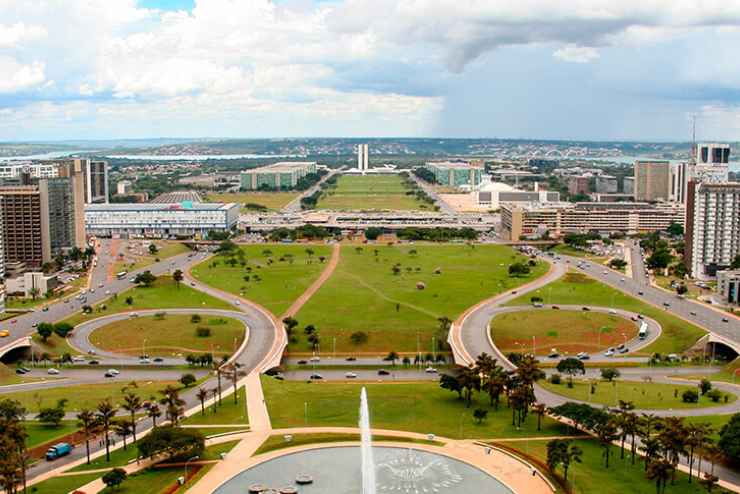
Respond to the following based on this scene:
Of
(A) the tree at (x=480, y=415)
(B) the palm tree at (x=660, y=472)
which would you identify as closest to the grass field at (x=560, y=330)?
(A) the tree at (x=480, y=415)

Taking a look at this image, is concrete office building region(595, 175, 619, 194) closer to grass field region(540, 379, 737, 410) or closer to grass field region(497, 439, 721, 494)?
grass field region(540, 379, 737, 410)

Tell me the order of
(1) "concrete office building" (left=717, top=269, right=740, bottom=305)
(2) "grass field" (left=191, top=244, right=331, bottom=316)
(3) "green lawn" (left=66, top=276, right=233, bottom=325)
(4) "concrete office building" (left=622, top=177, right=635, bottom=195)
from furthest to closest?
(4) "concrete office building" (left=622, top=177, right=635, bottom=195) → (2) "grass field" (left=191, top=244, right=331, bottom=316) → (1) "concrete office building" (left=717, top=269, right=740, bottom=305) → (3) "green lawn" (left=66, top=276, right=233, bottom=325)

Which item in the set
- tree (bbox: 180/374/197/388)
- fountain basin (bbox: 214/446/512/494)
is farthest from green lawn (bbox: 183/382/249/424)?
fountain basin (bbox: 214/446/512/494)

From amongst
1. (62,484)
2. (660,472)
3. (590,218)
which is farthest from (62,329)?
(590,218)

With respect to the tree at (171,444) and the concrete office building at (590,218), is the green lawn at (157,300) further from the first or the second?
the concrete office building at (590,218)

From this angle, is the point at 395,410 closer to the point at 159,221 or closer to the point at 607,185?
the point at 159,221

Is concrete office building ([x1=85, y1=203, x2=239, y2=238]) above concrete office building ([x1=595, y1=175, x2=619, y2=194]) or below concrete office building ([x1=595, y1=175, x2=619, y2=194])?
below
